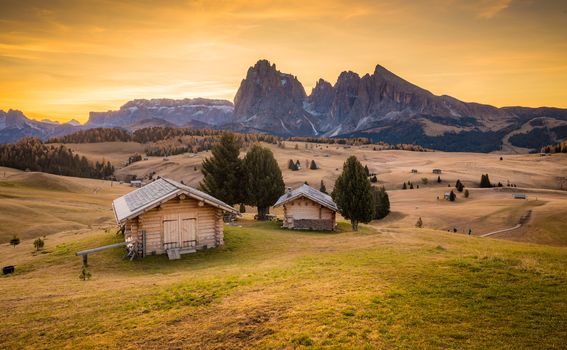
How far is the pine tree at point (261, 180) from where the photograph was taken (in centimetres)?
5138

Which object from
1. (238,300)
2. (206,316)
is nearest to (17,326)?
(206,316)

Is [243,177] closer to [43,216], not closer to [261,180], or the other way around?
[261,180]

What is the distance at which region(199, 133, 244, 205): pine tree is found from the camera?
51.8 meters

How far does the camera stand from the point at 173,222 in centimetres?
2856

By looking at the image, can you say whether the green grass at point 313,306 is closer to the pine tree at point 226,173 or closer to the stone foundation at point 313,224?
the stone foundation at point 313,224

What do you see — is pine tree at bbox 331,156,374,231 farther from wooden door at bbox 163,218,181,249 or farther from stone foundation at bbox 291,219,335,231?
wooden door at bbox 163,218,181,249

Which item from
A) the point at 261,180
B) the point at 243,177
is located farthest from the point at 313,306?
the point at 243,177

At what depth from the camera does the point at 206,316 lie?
12953mm

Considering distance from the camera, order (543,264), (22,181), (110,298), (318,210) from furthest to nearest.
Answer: (22,181)
(318,210)
(543,264)
(110,298)

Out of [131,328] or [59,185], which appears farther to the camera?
[59,185]

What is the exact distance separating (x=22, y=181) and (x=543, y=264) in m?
107

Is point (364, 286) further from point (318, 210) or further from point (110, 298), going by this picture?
point (318, 210)

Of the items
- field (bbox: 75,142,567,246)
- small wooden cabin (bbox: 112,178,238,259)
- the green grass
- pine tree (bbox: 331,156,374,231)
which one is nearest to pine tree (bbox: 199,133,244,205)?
pine tree (bbox: 331,156,374,231)

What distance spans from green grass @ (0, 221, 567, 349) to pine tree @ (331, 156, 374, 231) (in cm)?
2284
